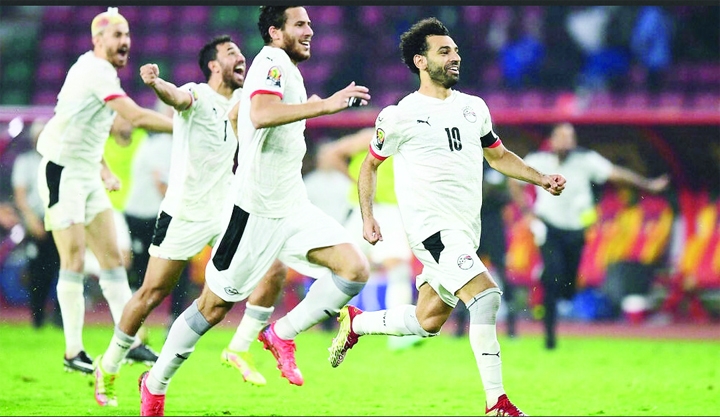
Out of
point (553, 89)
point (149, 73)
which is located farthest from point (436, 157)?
point (553, 89)

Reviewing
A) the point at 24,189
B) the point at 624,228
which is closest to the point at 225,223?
the point at 24,189

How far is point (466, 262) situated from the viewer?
5.43 m

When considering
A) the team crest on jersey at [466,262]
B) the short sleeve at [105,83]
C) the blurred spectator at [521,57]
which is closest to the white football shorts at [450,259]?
the team crest on jersey at [466,262]

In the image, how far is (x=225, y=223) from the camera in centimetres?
582

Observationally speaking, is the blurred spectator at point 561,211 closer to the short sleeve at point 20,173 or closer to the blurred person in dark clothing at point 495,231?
the blurred person in dark clothing at point 495,231

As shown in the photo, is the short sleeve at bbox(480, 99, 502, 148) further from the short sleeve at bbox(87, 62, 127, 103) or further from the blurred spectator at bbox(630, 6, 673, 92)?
the blurred spectator at bbox(630, 6, 673, 92)

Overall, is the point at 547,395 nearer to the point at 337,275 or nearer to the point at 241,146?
the point at 337,275

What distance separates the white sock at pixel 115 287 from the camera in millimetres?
7027

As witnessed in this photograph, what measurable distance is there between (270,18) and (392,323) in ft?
5.44

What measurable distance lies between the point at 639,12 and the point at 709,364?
233 inches

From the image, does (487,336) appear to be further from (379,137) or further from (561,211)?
(561,211)

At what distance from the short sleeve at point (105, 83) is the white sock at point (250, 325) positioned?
140 cm

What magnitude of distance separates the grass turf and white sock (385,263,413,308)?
463 mm

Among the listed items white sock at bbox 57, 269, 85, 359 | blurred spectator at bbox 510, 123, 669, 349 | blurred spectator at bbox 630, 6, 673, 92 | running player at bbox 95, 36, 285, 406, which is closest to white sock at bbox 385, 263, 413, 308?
blurred spectator at bbox 510, 123, 669, 349
